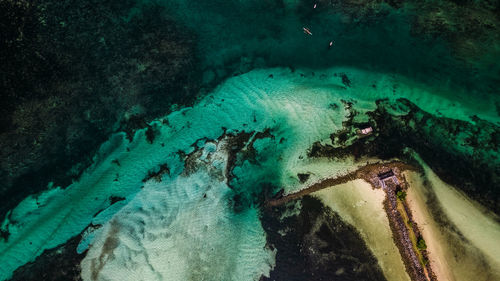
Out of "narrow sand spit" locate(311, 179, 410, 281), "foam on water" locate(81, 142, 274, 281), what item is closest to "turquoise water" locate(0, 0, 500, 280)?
"foam on water" locate(81, 142, 274, 281)

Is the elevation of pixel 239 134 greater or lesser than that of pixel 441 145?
greater

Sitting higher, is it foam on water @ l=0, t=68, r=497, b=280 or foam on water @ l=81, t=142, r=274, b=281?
foam on water @ l=0, t=68, r=497, b=280

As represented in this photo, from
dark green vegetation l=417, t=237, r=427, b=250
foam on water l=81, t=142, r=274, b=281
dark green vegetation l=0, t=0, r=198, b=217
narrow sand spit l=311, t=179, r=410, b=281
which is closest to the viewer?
foam on water l=81, t=142, r=274, b=281

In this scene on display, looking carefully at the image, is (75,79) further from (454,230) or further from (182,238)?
(454,230)

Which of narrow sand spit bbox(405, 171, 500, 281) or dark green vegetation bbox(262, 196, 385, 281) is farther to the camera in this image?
dark green vegetation bbox(262, 196, 385, 281)

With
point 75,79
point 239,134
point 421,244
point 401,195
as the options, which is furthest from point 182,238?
point 421,244

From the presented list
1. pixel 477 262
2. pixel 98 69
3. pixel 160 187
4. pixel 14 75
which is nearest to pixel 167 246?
pixel 160 187

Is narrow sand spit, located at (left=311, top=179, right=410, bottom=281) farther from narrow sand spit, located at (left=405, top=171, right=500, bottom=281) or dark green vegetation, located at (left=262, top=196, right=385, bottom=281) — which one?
narrow sand spit, located at (left=405, top=171, right=500, bottom=281)
